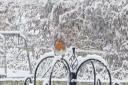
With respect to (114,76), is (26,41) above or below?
above

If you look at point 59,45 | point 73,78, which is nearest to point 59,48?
point 59,45

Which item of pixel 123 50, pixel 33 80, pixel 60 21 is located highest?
pixel 60 21

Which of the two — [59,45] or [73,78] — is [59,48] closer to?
[59,45]

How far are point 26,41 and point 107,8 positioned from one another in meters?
0.60

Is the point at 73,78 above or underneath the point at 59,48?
underneath

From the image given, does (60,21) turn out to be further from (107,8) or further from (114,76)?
(114,76)

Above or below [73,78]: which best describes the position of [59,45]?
above

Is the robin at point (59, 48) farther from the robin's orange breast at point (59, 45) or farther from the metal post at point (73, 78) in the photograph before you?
the metal post at point (73, 78)

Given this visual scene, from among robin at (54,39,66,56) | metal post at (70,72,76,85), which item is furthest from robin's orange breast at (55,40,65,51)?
metal post at (70,72,76,85)

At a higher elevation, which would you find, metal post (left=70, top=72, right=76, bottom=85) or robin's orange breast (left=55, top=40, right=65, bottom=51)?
robin's orange breast (left=55, top=40, right=65, bottom=51)

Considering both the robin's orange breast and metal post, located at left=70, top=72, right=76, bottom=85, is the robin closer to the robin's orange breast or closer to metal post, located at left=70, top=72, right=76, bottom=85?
the robin's orange breast

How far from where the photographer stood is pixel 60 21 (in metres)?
3.13

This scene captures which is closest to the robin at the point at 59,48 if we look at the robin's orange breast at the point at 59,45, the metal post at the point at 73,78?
the robin's orange breast at the point at 59,45

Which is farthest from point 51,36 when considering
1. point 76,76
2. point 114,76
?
point 114,76
